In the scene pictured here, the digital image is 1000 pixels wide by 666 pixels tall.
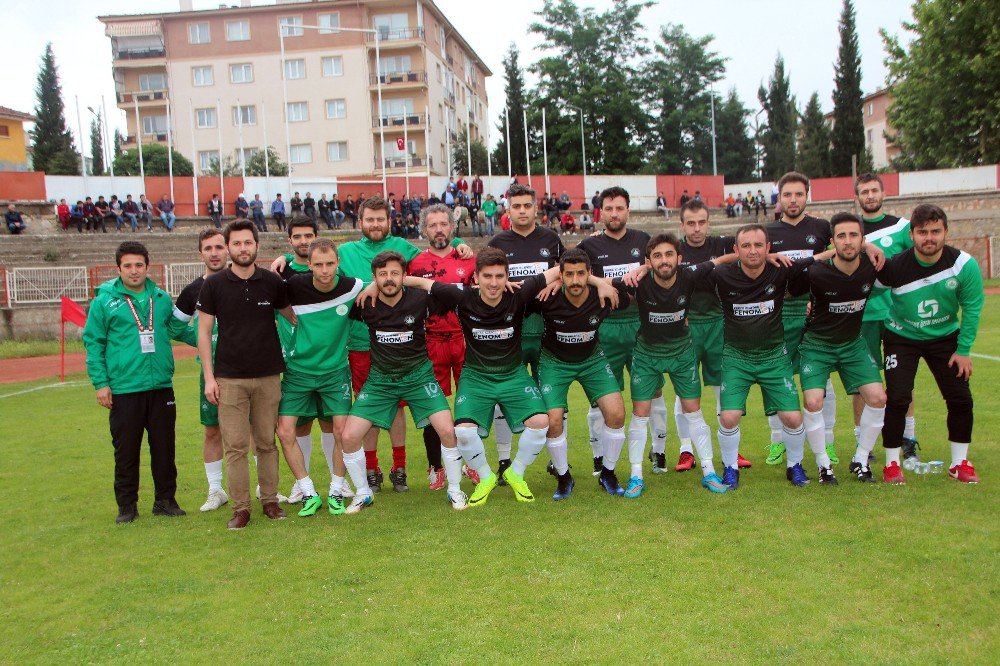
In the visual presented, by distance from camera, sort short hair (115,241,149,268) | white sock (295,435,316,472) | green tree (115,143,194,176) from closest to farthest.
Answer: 1. short hair (115,241,149,268)
2. white sock (295,435,316,472)
3. green tree (115,143,194,176)

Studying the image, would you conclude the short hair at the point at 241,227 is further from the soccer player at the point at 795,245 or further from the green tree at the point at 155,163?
the green tree at the point at 155,163

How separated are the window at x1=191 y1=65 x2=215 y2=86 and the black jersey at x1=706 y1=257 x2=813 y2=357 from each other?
59.5 metres

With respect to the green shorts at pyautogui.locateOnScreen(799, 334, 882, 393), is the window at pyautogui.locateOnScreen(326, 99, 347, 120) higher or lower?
higher

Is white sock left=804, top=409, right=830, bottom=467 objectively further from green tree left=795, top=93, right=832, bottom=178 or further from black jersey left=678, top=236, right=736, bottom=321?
green tree left=795, top=93, right=832, bottom=178

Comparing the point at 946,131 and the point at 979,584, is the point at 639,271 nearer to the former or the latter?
the point at 979,584

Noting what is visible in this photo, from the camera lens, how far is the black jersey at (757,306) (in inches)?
271

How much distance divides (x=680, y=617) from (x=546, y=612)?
0.71 m

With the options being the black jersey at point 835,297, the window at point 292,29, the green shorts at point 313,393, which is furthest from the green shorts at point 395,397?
the window at point 292,29

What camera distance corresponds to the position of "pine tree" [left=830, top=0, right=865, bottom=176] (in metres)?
64.9

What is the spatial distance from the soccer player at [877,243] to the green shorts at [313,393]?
4.56m

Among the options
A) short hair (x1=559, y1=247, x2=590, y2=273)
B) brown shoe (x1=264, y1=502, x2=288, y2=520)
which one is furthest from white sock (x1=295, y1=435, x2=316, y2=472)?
short hair (x1=559, y1=247, x2=590, y2=273)

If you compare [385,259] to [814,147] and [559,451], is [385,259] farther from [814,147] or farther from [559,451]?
[814,147]

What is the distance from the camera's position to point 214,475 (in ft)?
23.5

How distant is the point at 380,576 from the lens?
5.09 metres
